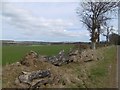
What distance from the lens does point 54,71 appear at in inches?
391

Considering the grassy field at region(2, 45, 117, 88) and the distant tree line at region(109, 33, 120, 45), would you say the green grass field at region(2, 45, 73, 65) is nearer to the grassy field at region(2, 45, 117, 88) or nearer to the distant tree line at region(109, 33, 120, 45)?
the grassy field at region(2, 45, 117, 88)

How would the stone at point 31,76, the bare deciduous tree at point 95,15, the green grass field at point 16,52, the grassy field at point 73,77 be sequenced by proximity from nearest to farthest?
the stone at point 31,76
the grassy field at point 73,77
the green grass field at point 16,52
the bare deciduous tree at point 95,15

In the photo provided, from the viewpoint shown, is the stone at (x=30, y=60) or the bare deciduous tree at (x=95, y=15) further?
the bare deciduous tree at (x=95, y=15)

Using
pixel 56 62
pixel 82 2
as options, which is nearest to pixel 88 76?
pixel 56 62

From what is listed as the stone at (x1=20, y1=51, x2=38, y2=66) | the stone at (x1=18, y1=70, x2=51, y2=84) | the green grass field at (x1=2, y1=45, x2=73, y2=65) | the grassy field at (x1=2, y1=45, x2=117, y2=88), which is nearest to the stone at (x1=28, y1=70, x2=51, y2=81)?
the stone at (x1=18, y1=70, x2=51, y2=84)

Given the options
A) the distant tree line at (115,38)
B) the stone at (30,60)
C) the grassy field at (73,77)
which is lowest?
the grassy field at (73,77)

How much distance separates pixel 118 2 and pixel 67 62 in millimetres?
16142

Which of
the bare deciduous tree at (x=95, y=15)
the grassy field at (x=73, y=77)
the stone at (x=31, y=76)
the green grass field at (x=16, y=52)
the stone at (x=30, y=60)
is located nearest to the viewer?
the stone at (x=31, y=76)

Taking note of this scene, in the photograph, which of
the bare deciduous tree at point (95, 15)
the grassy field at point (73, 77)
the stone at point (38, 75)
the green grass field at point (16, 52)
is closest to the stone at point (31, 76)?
the stone at point (38, 75)

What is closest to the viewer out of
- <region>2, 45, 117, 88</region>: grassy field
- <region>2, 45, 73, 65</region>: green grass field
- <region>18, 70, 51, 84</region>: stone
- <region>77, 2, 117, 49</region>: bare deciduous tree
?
<region>18, 70, 51, 84</region>: stone

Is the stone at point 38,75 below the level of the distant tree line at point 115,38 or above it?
below

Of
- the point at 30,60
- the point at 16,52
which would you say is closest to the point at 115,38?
the point at 16,52

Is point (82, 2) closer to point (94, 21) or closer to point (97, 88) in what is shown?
point (94, 21)

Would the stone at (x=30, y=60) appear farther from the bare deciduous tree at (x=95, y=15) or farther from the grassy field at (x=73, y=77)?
the bare deciduous tree at (x=95, y=15)
